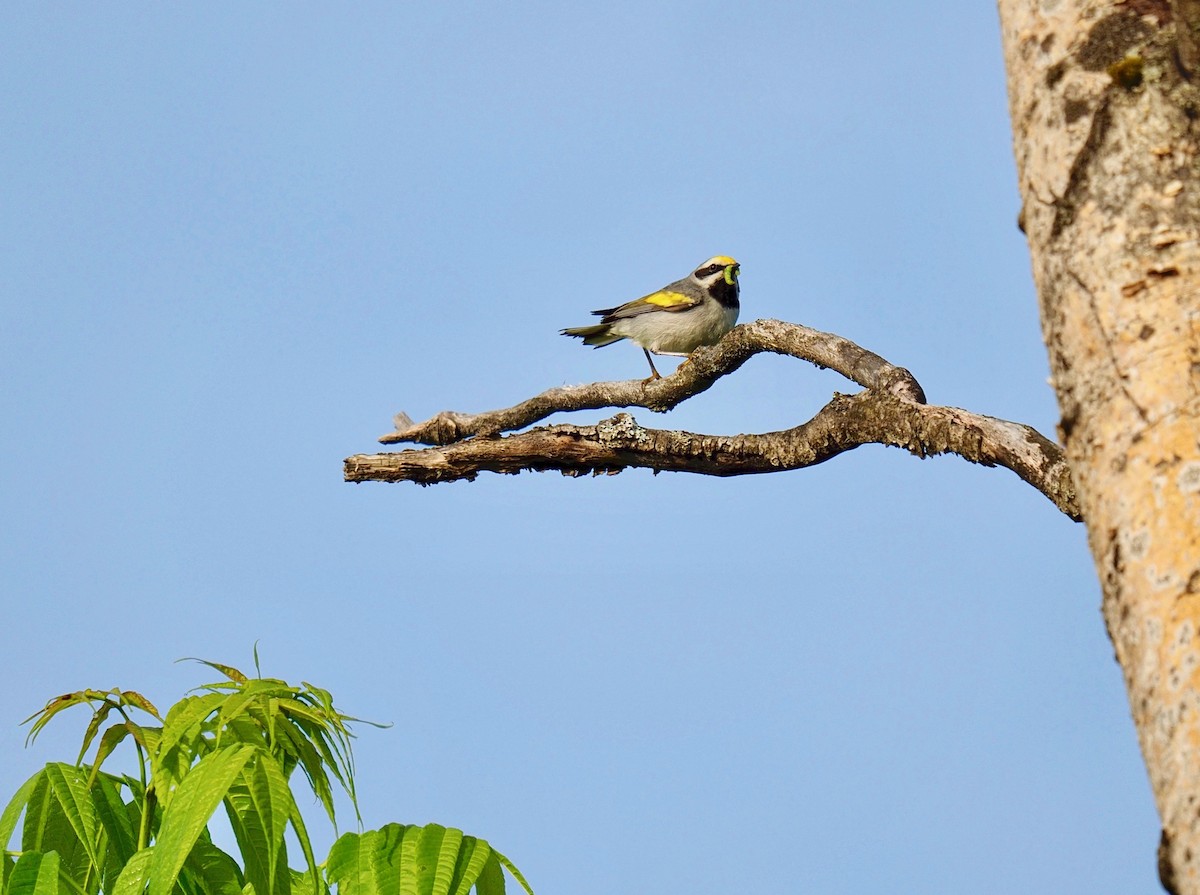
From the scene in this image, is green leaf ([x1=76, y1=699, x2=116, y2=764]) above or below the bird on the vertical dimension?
below

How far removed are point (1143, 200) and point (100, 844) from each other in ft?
11.9

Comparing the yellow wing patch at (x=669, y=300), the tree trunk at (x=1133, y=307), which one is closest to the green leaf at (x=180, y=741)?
the tree trunk at (x=1133, y=307)

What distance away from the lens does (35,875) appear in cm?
351

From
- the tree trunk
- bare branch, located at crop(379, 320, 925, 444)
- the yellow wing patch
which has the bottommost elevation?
the tree trunk

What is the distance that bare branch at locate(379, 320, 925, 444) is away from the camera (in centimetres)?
573

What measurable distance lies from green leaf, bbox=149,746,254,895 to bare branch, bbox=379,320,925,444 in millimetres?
3394

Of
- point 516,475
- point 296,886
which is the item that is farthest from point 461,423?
point 296,886

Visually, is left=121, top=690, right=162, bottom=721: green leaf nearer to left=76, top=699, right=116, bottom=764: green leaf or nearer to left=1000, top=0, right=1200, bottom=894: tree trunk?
left=76, top=699, right=116, bottom=764: green leaf

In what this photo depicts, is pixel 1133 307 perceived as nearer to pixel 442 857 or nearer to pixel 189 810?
pixel 442 857

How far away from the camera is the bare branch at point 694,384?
573 cm

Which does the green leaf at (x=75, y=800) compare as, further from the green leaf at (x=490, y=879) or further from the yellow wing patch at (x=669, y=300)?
the yellow wing patch at (x=669, y=300)

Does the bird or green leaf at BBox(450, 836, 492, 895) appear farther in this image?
the bird

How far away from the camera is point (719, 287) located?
1268 cm

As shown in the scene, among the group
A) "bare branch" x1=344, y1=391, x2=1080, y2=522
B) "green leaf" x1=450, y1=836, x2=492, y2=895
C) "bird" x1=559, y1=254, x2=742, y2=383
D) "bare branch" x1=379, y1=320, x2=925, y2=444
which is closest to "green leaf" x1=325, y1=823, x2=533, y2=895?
"green leaf" x1=450, y1=836, x2=492, y2=895
